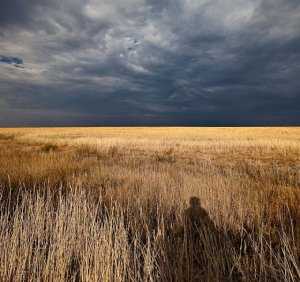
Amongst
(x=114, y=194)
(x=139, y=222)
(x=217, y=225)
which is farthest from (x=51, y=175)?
(x=217, y=225)

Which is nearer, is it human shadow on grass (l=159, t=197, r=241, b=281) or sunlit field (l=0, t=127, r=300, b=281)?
sunlit field (l=0, t=127, r=300, b=281)

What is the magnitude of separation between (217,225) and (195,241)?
523mm

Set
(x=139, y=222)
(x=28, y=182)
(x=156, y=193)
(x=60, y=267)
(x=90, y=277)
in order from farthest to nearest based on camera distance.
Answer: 1. (x=28, y=182)
2. (x=156, y=193)
3. (x=139, y=222)
4. (x=60, y=267)
5. (x=90, y=277)

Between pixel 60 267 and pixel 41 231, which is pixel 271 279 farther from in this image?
pixel 41 231

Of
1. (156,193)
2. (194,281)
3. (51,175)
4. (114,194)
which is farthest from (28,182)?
(194,281)

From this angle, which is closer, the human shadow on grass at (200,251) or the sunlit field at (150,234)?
the sunlit field at (150,234)

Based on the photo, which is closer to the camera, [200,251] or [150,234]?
[200,251]

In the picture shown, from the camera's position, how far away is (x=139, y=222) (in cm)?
414

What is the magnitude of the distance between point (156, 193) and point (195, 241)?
1.89 meters

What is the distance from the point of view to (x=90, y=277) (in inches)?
88.7

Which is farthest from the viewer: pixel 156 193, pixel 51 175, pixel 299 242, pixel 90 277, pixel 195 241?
pixel 51 175

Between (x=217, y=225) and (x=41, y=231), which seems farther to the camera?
(x=217, y=225)

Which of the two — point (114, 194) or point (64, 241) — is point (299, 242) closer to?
point (64, 241)

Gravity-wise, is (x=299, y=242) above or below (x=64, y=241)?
below
